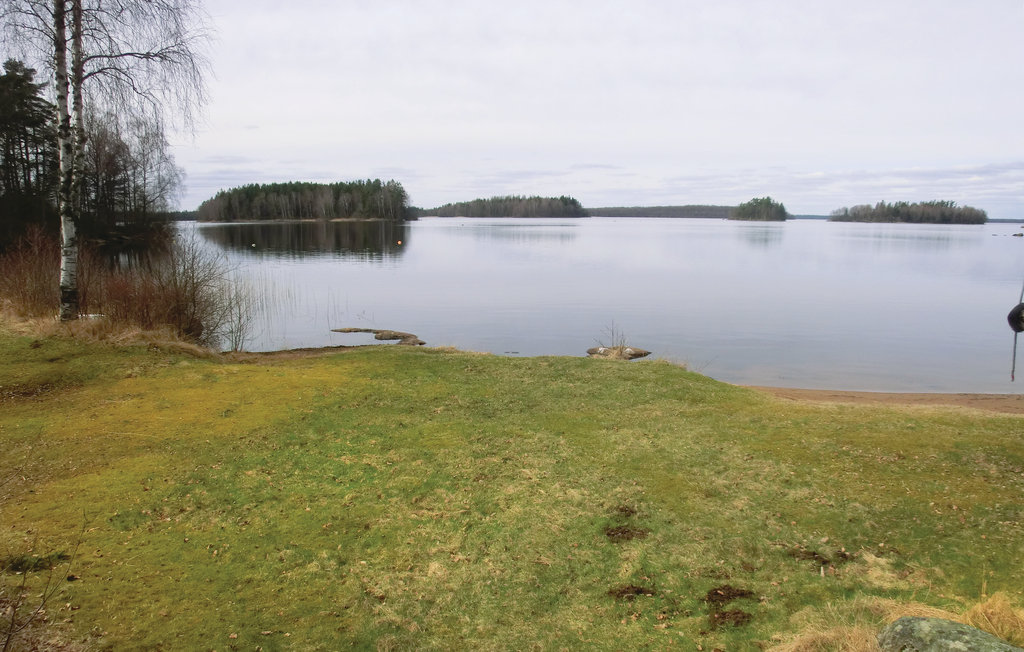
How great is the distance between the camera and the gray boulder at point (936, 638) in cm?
296

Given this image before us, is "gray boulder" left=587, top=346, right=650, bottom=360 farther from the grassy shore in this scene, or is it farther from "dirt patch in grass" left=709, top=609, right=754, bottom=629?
"dirt patch in grass" left=709, top=609, right=754, bottom=629

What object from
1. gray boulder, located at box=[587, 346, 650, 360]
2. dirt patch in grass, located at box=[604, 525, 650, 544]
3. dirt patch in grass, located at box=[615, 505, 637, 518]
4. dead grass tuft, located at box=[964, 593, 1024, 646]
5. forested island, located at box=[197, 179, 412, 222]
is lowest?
gray boulder, located at box=[587, 346, 650, 360]

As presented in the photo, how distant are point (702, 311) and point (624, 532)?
76.2 ft

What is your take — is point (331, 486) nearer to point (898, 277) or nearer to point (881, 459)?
point (881, 459)

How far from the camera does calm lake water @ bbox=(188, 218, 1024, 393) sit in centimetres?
1909

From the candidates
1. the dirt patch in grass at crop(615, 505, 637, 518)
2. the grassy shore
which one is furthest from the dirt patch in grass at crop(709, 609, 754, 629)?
the dirt patch in grass at crop(615, 505, 637, 518)

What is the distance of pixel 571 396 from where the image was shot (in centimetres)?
980

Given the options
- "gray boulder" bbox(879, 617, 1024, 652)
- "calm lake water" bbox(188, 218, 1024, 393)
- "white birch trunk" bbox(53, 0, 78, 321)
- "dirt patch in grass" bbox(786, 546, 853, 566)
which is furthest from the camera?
"calm lake water" bbox(188, 218, 1024, 393)

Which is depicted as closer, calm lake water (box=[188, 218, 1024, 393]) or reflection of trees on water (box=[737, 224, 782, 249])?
calm lake water (box=[188, 218, 1024, 393])

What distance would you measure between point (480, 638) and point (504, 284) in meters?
32.1

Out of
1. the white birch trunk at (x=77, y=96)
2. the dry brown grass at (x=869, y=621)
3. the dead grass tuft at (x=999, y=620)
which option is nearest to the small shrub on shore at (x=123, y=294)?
the white birch trunk at (x=77, y=96)

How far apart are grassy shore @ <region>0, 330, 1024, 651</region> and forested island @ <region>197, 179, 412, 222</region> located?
143466mm

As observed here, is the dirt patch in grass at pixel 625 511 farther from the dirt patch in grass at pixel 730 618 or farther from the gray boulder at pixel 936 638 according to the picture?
the gray boulder at pixel 936 638

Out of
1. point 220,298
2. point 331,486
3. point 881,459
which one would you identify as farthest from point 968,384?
point 220,298
